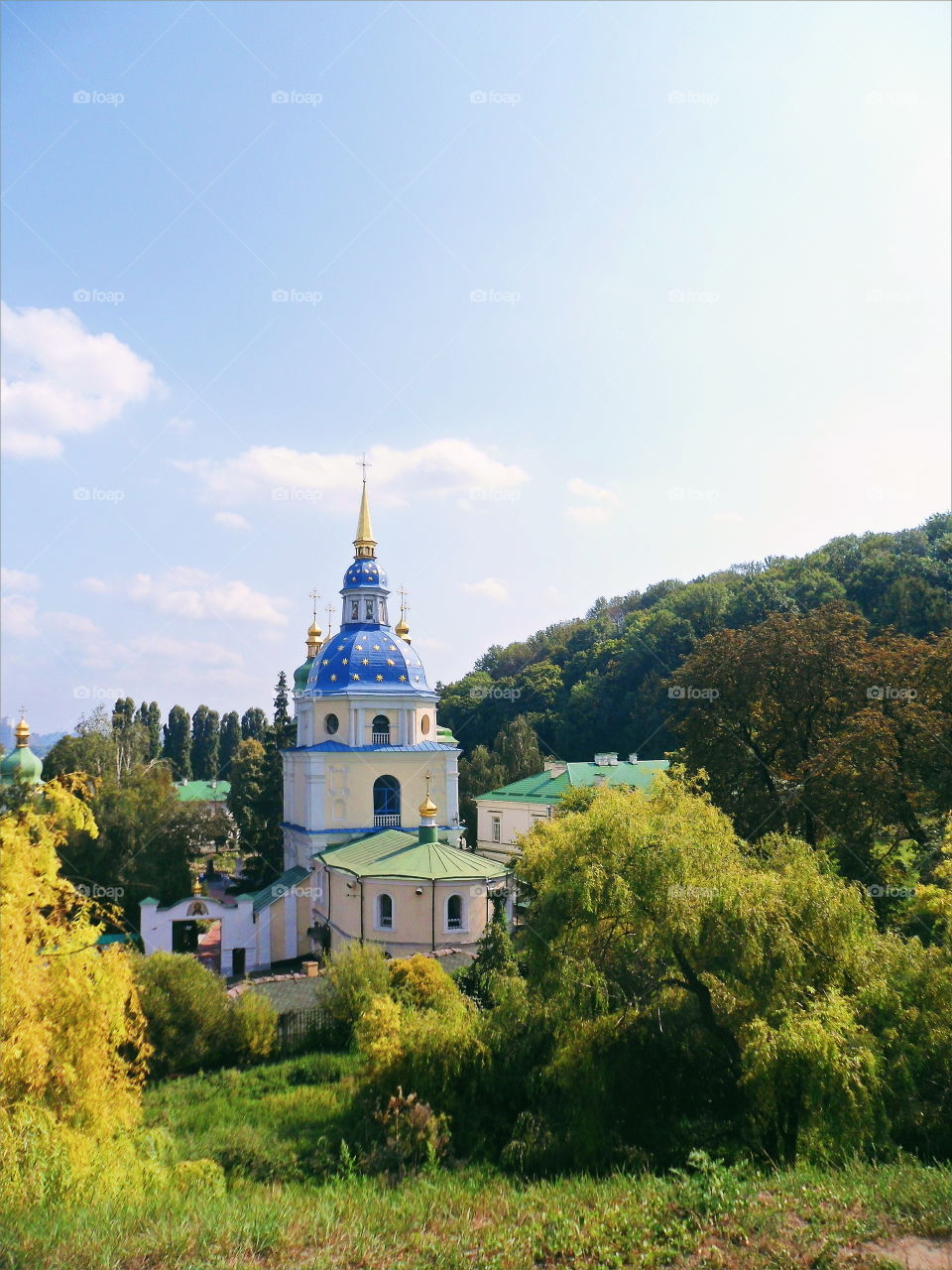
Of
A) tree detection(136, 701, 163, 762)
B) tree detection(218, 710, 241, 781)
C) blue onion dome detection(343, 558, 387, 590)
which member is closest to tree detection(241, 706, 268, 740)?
tree detection(218, 710, 241, 781)

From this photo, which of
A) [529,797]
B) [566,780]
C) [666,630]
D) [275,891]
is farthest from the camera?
[666,630]

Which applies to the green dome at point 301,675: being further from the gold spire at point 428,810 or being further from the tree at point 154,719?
the tree at point 154,719

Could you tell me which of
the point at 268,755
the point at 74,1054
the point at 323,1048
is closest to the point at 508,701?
the point at 268,755

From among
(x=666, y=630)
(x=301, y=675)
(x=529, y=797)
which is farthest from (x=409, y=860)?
(x=666, y=630)

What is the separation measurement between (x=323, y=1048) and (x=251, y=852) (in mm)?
21564

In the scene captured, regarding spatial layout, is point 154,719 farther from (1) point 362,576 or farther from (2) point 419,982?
(2) point 419,982

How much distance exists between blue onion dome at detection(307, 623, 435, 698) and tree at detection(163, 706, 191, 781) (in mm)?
42031

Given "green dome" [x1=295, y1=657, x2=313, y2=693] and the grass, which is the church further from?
the grass

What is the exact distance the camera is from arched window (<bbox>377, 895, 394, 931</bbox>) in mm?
25594

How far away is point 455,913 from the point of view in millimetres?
25297

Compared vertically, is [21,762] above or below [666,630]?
below

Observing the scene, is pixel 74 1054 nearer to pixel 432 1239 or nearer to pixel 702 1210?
pixel 432 1239

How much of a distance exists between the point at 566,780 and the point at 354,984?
24333mm

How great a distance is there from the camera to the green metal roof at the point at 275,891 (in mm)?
28078
